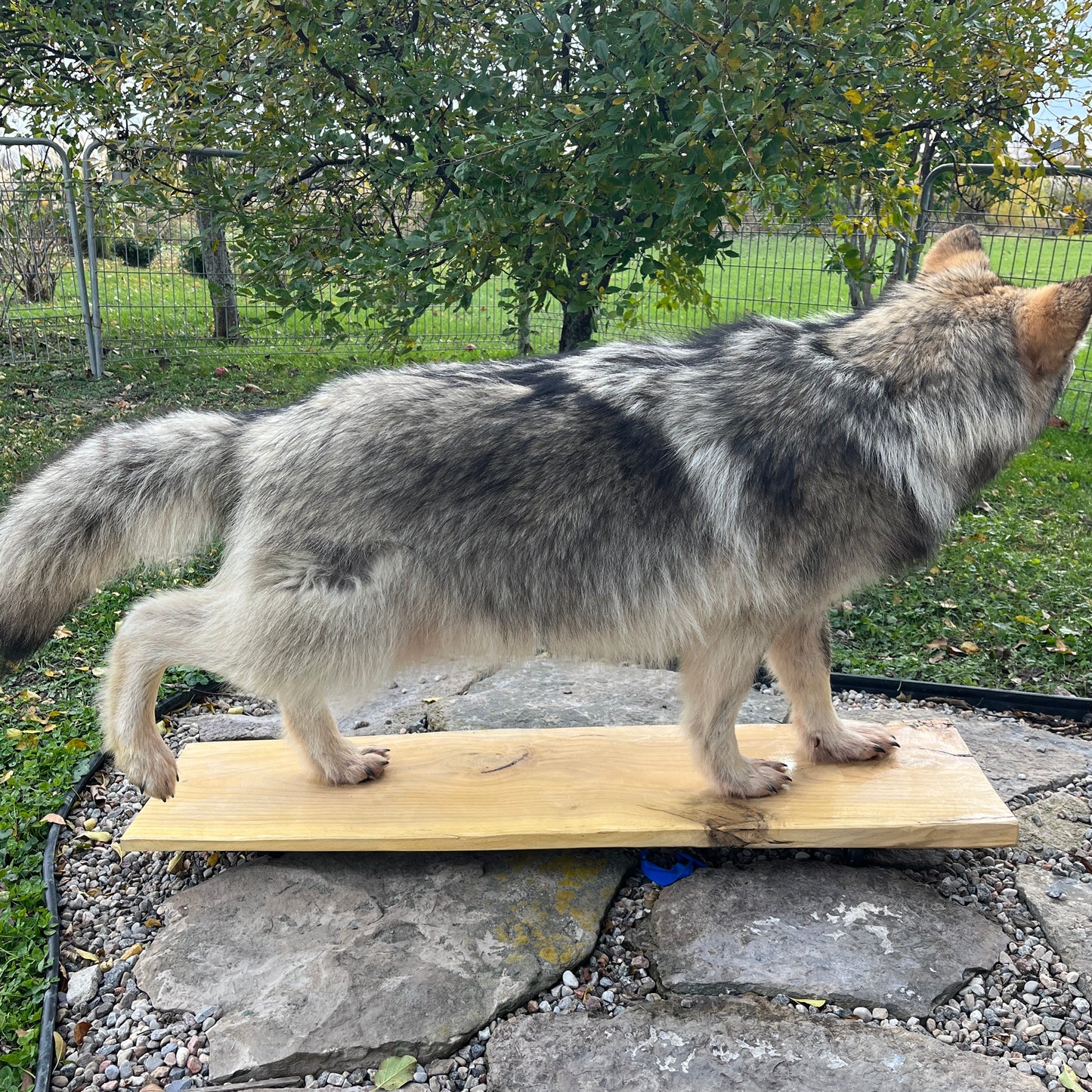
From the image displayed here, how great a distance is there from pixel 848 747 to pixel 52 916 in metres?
2.95

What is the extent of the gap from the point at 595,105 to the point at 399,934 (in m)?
3.87

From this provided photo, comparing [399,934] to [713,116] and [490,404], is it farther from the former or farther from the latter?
[713,116]

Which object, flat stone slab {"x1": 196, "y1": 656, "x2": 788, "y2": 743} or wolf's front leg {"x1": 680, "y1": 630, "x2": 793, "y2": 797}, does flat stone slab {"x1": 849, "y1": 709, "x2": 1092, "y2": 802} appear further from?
wolf's front leg {"x1": 680, "y1": 630, "x2": 793, "y2": 797}

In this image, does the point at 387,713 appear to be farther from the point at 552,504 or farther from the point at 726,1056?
the point at 726,1056

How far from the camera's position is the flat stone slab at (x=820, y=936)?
2887 mm

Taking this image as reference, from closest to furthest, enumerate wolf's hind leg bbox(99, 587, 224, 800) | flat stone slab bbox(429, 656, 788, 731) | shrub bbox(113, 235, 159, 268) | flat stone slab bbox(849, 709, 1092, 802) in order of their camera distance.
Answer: wolf's hind leg bbox(99, 587, 224, 800) → flat stone slab bbox(849, 709, 1092, 802) → flat stone slab bbox(429, 656, 788, 731) → shrub bbox(113, 235, 159, 268)

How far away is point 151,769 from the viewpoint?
326 centimetres

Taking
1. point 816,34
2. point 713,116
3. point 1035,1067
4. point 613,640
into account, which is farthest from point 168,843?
point 816,34

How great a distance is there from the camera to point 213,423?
11.1 feet

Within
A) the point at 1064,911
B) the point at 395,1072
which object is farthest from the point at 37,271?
the point at 1064,911

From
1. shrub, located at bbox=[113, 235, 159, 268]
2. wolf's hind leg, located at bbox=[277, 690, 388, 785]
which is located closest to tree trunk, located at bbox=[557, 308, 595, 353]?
wolf's hind leg, located at bbox=[277, 690, 388, 785]

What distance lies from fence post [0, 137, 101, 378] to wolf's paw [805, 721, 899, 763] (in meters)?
9.13

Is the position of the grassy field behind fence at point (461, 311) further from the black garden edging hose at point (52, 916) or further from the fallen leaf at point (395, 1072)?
the fallen leaf at point (395, 1072)

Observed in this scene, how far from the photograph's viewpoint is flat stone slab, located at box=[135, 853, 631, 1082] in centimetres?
271
